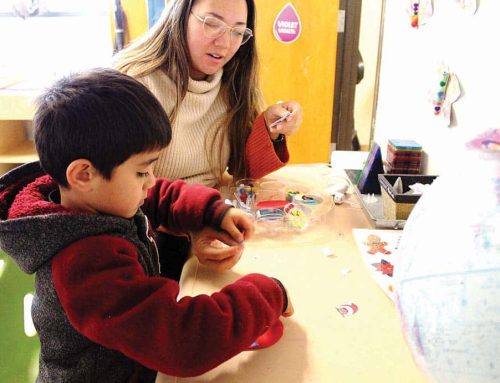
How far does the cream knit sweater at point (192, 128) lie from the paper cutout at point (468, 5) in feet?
2.01

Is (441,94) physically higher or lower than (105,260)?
higher

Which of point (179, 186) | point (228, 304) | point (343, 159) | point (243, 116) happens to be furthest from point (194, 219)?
point (343, 159)

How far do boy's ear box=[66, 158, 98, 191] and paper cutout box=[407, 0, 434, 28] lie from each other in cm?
98

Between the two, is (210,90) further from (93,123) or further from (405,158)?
(93,123)

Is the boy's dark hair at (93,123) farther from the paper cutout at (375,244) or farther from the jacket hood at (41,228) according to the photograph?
the paper cutout at (375,244)

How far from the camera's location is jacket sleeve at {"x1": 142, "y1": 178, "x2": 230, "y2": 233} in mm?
887

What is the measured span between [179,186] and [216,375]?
48cm

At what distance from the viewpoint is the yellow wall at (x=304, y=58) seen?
227cm

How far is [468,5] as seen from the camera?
96cm

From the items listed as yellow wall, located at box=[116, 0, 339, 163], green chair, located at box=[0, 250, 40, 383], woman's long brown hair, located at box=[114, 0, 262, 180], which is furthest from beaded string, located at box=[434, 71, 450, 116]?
yellow wall, located at box=[116, 0, 339, 163]

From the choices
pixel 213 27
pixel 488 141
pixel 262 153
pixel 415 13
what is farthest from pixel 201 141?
pixel 488 141

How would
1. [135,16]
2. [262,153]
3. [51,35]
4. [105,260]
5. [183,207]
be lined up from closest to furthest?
[105,260] < [183,207] < [262,153] < [135,16] < [51,35]

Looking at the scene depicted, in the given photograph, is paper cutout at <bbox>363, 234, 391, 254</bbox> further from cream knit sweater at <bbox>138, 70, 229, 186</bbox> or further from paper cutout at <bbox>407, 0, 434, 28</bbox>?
paper cutout at <bbox>407, 0, 434, 28</bbox>

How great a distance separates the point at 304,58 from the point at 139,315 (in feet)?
6.70
